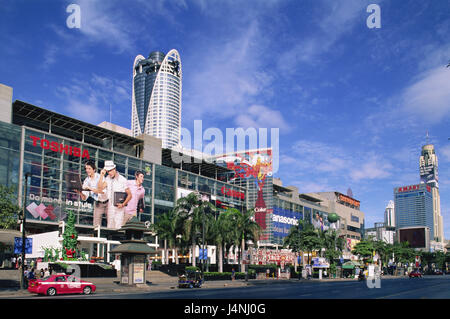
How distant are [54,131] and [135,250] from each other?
50.2 meters

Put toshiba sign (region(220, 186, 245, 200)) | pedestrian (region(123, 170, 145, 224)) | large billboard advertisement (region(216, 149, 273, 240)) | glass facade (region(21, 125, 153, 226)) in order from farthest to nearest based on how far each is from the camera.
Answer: large billboard advertisement (region(216, 149, 273, 240))
toshiba sign (region(220, 186, 245, 200))
pedestrian (region(123, 170, 145, 224))
glass facade (region(21, 125, 153, 226))

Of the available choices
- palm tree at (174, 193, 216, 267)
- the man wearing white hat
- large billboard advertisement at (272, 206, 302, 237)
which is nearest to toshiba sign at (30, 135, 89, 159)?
the man wearing white hat

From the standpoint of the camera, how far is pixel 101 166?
274 feet

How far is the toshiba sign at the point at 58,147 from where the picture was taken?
72875 millimetres

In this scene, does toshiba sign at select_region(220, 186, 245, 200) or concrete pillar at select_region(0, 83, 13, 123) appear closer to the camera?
concrete pillar at select_region(0, 83, 13, 123)

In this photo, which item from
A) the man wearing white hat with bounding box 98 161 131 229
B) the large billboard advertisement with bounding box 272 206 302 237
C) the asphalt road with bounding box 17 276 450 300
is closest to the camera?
the asphalt road with bounding box 17 276 450 300

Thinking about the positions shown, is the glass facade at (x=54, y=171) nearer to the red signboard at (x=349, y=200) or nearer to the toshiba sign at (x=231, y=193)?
the toshiba sign at (x=231, y=193)

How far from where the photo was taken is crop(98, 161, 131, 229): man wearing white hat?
275 ft

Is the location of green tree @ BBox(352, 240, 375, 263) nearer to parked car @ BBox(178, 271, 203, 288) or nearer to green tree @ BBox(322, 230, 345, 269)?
green tree @ BBox(322, 230, 345, 269)

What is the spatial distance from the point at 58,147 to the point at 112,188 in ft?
43.9

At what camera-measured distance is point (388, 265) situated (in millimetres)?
149125
